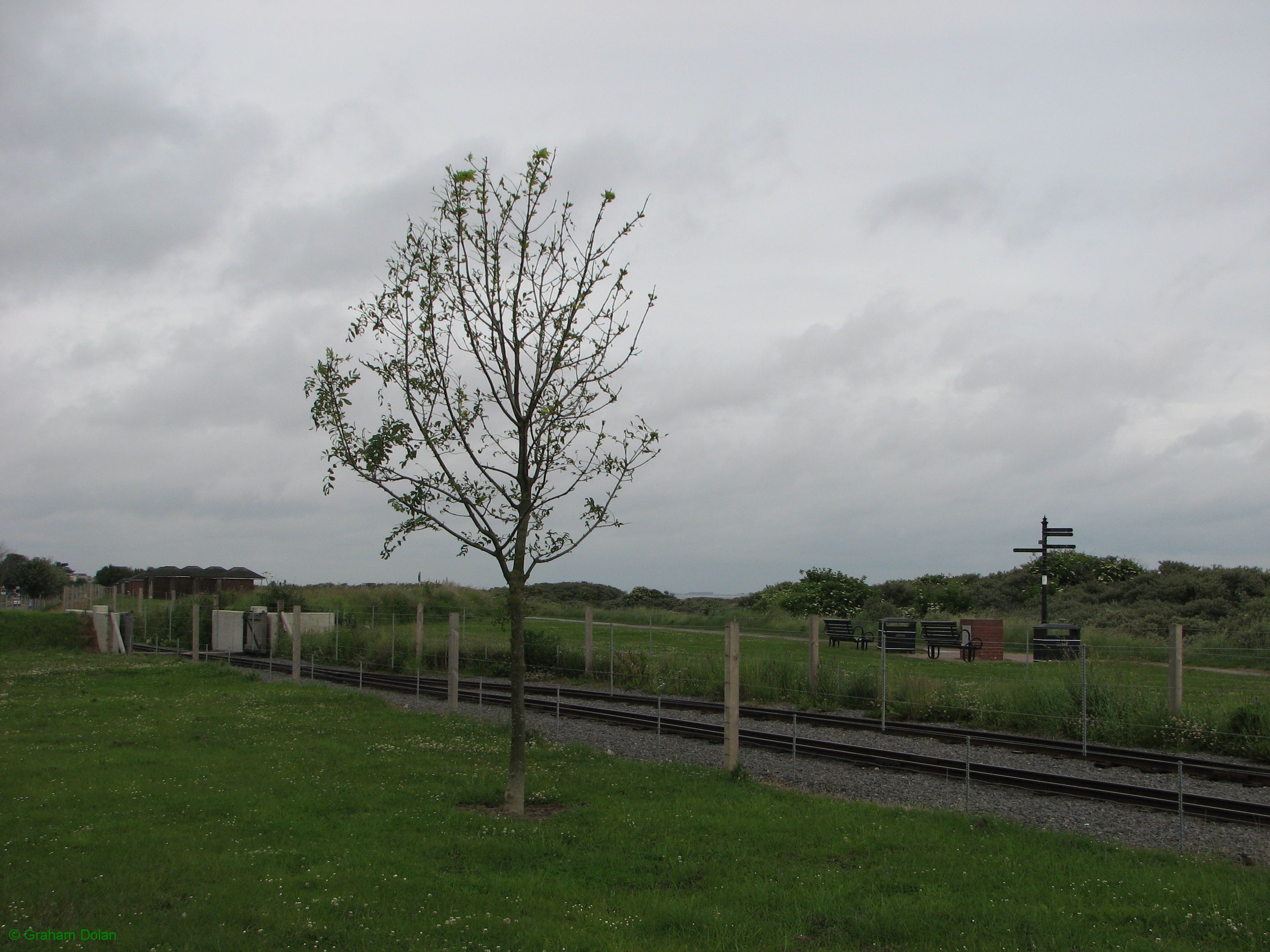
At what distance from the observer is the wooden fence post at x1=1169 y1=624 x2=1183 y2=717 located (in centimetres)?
1681

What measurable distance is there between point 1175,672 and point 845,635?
19053 millimetres

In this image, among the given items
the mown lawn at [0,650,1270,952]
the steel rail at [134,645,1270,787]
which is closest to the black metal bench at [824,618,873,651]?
the steel rail at [134,645,1270,787]

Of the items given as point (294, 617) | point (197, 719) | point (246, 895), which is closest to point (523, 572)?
point (246, 895)

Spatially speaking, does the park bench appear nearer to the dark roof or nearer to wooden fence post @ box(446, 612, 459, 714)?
wooden fence post @ box(446, 612, 459, 714)

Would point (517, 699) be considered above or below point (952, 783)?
above

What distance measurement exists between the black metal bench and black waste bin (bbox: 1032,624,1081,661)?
6095 mm

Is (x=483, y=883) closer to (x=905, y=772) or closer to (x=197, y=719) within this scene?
(x=905, y=772)

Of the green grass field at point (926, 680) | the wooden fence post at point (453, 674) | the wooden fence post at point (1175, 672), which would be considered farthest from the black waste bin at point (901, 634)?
the wooden fence post at point (453, 674)

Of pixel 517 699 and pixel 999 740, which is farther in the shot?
pixel 999 740

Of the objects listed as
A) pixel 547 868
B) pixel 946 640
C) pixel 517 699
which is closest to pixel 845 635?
pixel 946 640

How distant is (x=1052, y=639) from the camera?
1167 inches

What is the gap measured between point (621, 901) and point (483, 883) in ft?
3.97

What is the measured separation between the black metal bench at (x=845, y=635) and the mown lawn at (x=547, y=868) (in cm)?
2219

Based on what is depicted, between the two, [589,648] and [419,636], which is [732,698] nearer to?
[589,648]
